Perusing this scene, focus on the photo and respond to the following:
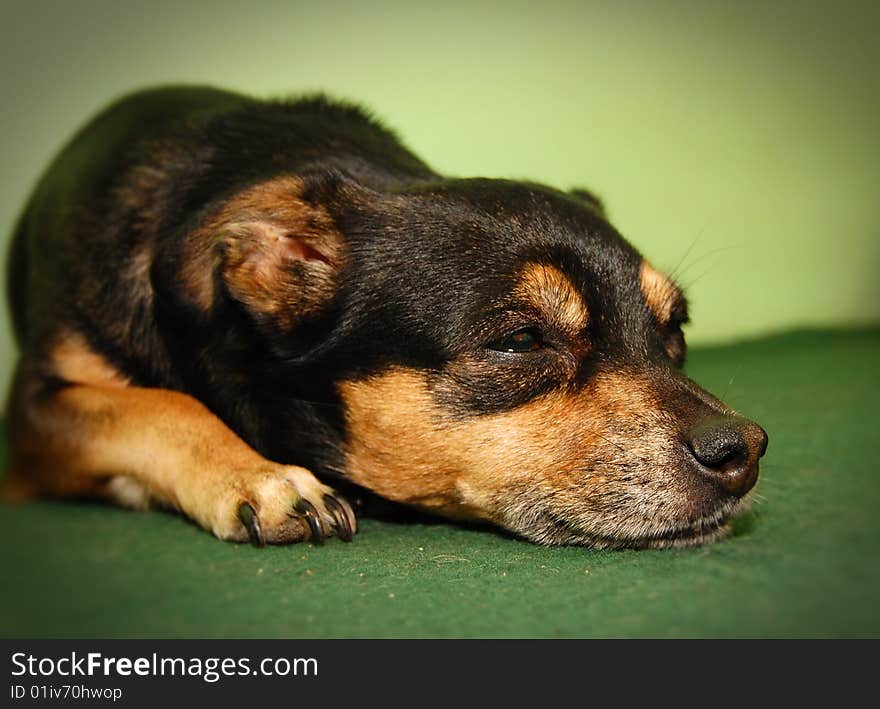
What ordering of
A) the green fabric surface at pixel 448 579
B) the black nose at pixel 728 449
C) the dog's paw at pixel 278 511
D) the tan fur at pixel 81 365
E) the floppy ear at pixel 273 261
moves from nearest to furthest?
the green fabric surface at pixel 448 579 < the black nose at pixel 728 449 < the dog's paw at pixel 278 511 < the floppy ear at pixel 273 261 < the tan fur at pixel 81 365

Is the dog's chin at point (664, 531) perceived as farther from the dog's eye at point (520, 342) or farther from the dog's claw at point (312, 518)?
the dog's claw at point (312, 518)

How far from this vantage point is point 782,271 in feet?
15.6

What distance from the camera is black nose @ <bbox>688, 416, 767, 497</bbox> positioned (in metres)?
2.06

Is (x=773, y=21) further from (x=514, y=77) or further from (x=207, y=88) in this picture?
(x=207, y=88)

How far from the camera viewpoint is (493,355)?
220cm

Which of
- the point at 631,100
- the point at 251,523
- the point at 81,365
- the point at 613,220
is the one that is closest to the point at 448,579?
the point at 251,523

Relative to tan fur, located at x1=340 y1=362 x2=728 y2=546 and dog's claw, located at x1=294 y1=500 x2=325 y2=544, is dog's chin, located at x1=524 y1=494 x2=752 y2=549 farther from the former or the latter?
dog's claw, located at x1=294 y1=500 x2=325 y2=544

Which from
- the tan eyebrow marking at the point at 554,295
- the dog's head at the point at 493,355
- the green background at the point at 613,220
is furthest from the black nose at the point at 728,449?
the tan eyebrow marking at the point at 554,295

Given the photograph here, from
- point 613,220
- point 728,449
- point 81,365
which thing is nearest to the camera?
point 728,449

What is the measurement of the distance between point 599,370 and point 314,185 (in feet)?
3.15

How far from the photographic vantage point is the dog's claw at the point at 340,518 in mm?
2225

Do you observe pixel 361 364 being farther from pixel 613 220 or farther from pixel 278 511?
pixel 613 220

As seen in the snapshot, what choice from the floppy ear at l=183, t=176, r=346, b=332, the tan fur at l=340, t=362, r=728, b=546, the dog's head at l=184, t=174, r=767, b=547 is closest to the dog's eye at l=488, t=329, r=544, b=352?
the dog's head at l=184, t=174, r=767, b=547

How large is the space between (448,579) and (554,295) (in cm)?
76
